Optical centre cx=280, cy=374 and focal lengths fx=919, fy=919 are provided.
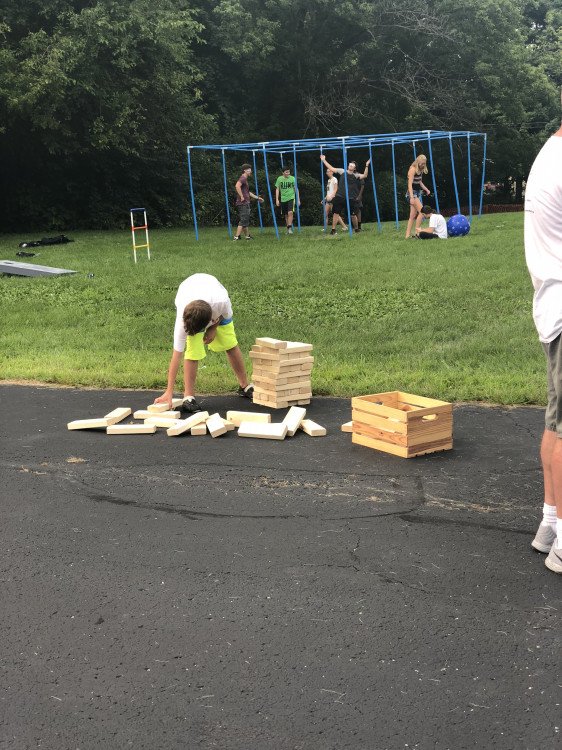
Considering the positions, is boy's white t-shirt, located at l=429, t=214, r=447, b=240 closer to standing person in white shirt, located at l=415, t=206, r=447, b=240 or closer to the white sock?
standing person in white shirt, located at l=415, t=206, r=447, b=240

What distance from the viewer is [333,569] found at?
4.82 meters

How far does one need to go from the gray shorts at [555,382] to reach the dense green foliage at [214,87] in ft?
77.3

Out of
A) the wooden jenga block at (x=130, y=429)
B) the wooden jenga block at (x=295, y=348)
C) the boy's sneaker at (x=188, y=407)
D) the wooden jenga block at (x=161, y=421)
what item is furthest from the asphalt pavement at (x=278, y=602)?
the wooden jenga block at (x=295, y=348)

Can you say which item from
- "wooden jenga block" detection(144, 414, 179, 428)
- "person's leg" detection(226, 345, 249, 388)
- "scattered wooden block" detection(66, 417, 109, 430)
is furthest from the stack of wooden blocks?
"scattered wooden block" detection(66, 417, 109, 430)

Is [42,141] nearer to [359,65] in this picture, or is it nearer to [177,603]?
[359,65]

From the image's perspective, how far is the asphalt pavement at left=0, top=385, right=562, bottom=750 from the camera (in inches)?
138

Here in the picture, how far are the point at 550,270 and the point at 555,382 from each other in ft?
1.82

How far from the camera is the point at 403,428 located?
22.2 ft

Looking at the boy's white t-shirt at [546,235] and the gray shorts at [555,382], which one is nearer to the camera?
the boy's white t-shirt at [546,235]

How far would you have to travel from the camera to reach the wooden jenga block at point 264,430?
7492 millimetres

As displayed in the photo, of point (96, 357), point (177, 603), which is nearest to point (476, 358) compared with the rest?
point (96, 357)

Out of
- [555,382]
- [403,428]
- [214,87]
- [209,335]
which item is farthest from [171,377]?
[214,87]

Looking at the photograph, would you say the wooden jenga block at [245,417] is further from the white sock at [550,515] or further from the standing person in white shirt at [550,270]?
the standing person in white shirt at [550,270]

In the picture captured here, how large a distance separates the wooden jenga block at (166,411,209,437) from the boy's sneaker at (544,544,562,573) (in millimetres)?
3724
